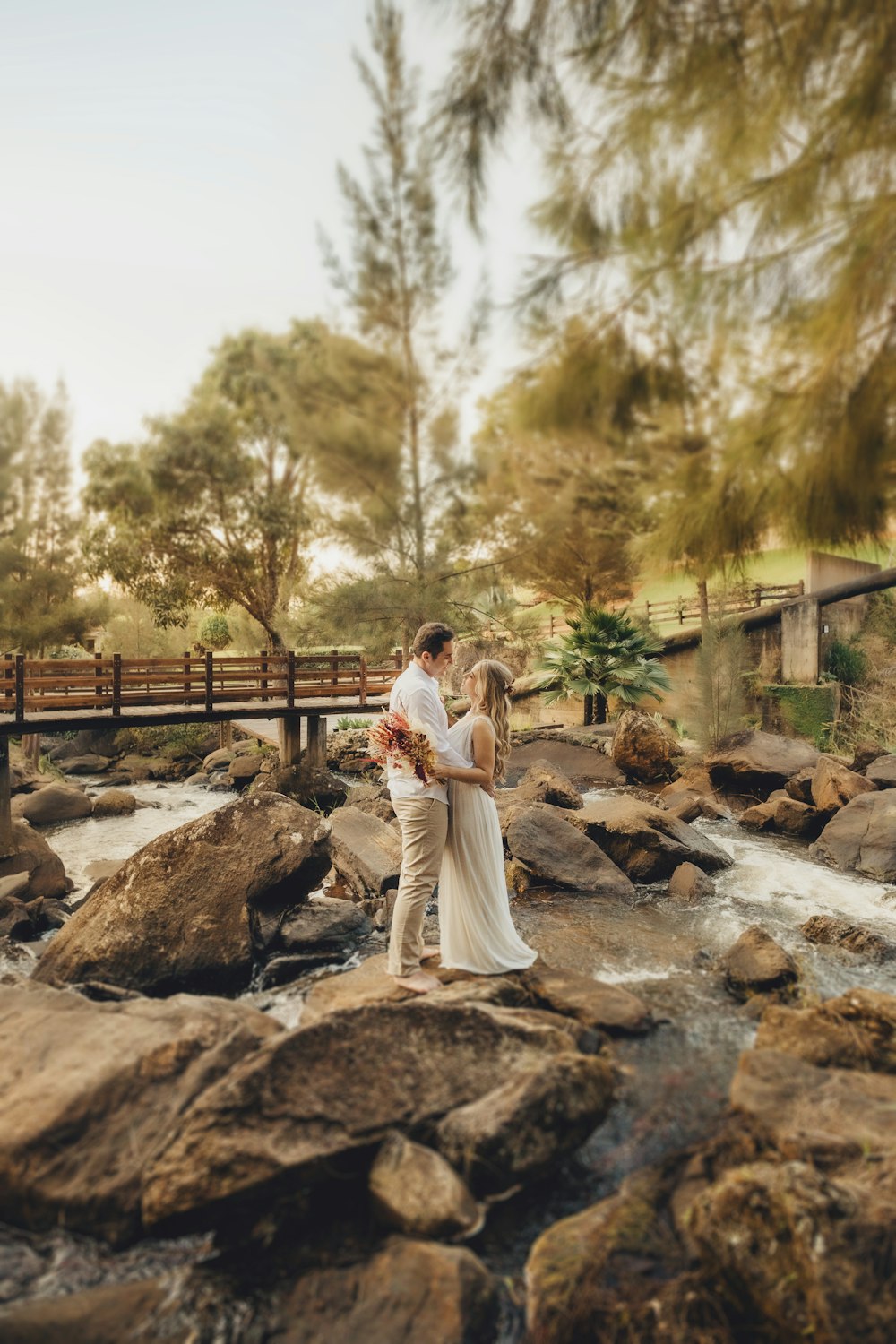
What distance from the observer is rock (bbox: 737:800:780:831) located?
8.39 m

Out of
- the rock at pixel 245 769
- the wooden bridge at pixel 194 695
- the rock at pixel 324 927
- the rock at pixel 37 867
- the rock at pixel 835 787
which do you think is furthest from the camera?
the rock at pixel 245 769

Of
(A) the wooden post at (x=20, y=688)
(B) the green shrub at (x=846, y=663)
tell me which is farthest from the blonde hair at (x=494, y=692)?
(B) the green shrub at (x=846, y=663)

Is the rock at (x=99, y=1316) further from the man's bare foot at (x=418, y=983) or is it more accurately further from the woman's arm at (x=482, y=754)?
the woman's arm at (x=482, y=754)

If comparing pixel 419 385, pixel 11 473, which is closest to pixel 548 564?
pixel 419 385

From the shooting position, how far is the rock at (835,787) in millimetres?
7957

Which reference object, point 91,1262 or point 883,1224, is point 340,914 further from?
point 883,1224

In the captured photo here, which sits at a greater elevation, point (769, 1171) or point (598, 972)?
point (769, 1171)

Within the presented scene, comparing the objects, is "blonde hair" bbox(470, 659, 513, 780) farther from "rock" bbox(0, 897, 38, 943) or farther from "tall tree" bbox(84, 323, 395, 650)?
"rock" bbox(0, 897, 38, 943)

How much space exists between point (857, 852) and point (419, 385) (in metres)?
6.06

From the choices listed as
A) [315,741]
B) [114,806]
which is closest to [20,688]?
[114,806]

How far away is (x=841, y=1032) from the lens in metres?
3.17

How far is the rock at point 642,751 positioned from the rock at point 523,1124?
892cm

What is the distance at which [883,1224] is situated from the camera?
6.42 ft

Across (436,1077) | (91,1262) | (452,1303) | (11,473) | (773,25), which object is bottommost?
(91,1262)
